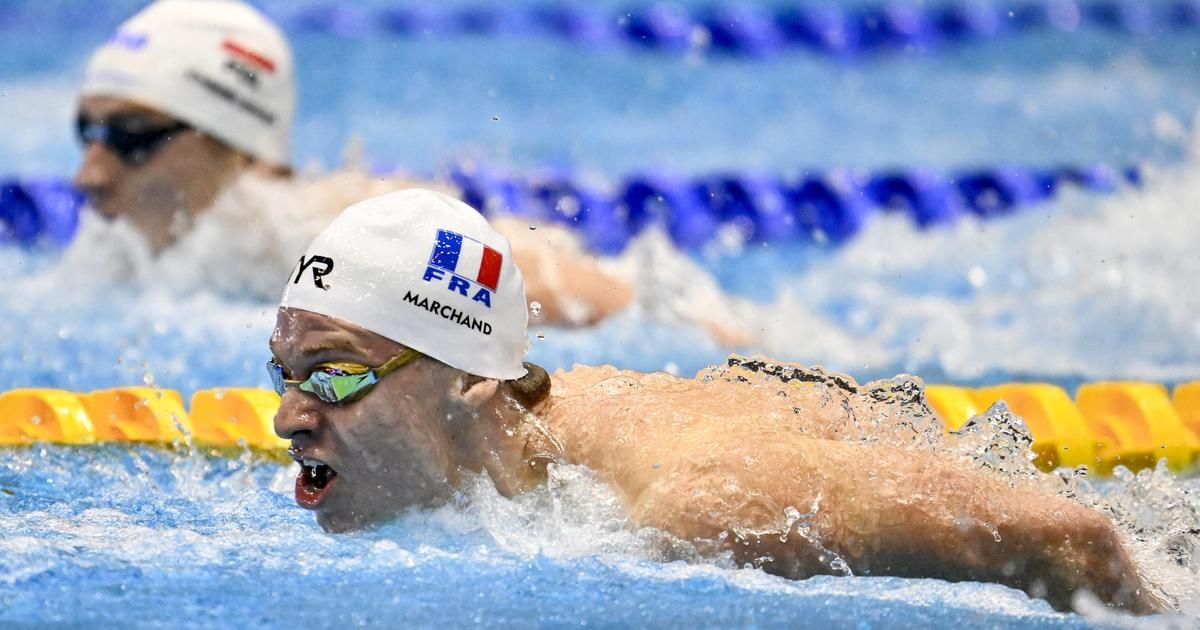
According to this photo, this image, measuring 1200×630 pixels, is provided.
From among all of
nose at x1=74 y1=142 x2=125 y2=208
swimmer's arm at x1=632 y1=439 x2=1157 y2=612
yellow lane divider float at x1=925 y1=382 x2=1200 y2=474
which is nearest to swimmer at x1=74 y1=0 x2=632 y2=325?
nose at x1=74 y1=142 x2=125 y2=208

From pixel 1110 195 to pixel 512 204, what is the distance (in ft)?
7.39

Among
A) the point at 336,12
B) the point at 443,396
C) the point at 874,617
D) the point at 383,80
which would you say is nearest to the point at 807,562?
the point at 874,617

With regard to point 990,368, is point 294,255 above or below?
below

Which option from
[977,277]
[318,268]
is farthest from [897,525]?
→ [977,277]

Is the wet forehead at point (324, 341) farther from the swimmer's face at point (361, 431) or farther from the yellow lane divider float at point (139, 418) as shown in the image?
the yellow lane divider float at point (139, 418)

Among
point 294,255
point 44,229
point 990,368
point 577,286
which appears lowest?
point 44,229

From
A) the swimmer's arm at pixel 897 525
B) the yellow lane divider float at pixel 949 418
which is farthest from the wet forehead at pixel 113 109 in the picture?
the swimmer's arm at pixel 897 525

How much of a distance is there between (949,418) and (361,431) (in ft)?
5.34

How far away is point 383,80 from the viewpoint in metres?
8.40

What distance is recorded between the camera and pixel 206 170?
15.9 feet

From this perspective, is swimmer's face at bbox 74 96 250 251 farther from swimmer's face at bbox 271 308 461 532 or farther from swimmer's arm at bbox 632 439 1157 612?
swimmer's arm at bbox 632 439 1157 612

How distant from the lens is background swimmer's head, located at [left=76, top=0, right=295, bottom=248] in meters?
4.76

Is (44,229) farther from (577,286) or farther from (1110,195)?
(1110,195)

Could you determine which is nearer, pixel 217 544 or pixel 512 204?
pixel 217 544
